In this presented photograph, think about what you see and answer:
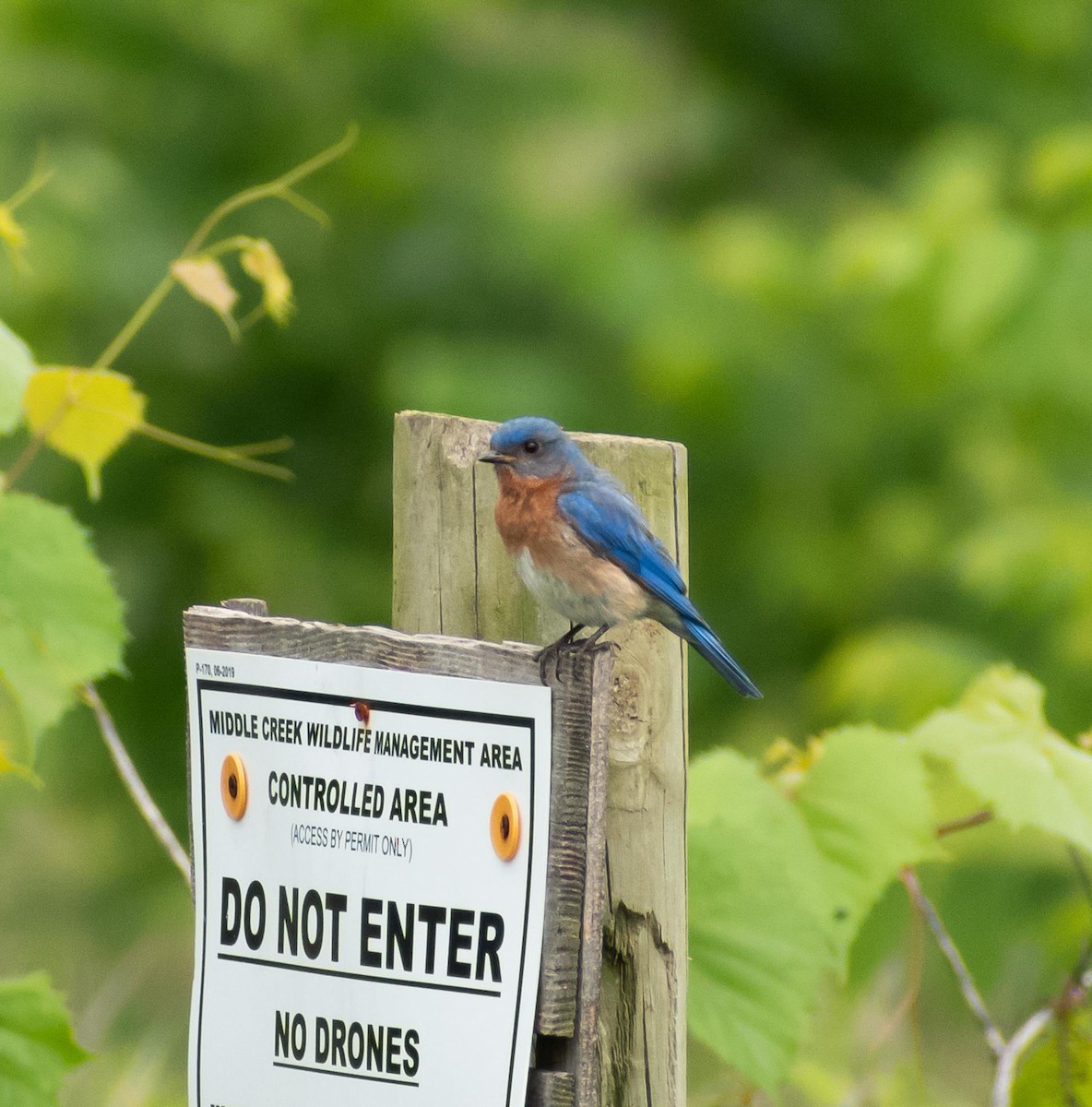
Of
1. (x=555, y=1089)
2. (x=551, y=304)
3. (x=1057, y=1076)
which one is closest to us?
(x=555, y=1089)

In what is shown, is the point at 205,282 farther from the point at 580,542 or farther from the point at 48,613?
the point at 580,542

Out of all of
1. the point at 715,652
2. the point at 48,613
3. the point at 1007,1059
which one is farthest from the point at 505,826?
the point at 1007,1059

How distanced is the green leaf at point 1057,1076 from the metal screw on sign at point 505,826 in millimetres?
1403

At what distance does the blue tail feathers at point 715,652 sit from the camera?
2236 mm

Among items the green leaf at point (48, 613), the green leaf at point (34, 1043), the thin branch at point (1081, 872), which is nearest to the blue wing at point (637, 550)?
the green leaf at point (48, 613)

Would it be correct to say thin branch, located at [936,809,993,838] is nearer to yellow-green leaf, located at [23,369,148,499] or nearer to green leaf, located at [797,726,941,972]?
green leaf, located at [797,726,941,972]

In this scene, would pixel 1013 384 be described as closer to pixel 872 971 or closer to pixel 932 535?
pixel 932 535

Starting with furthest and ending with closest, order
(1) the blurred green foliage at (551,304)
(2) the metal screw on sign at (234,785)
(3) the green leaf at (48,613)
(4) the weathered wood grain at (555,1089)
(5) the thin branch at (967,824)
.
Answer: (1) the blurred green foliage at (551,304)
(5) the thin branch at (967,824)
(3) the green leaf at (48,613)
(2) the metal screw on sign at (234,785)
(4) the weathered wood grain at (555,1089)

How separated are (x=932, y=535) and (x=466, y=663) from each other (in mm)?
5336

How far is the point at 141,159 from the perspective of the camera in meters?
7.41

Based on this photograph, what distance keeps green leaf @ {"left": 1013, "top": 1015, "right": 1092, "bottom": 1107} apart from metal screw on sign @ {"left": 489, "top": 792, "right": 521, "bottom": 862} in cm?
140

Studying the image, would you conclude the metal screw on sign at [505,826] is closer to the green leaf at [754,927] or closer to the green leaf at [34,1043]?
the green leaf at [754,927]

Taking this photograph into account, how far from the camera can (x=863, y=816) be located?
2441 mm

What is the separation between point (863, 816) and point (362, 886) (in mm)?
921
